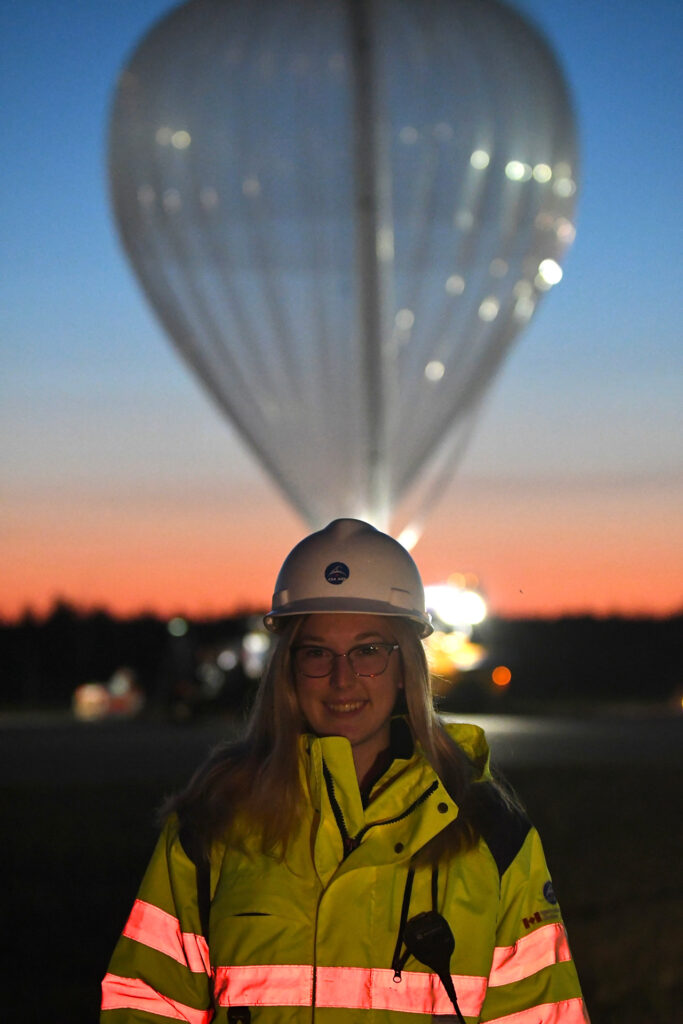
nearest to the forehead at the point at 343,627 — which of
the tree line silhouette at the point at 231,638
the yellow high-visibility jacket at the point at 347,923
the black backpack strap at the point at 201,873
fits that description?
the yellow high-visibility jacket at the point at 347,923

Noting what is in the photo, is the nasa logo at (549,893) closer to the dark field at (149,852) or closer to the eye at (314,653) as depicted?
the eye at (314,653)

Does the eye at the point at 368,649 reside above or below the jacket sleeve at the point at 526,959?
above

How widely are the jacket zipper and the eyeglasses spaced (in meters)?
0.34

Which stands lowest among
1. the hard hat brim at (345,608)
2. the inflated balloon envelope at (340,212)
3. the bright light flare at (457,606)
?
the hard hat brim at (345,608)

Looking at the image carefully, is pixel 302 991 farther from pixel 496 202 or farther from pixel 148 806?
pixel 496 202

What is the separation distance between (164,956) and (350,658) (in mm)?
760

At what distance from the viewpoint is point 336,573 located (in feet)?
12.1

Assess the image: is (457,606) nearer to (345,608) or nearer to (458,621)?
(458,621)

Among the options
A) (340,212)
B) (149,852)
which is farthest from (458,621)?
(149,852)

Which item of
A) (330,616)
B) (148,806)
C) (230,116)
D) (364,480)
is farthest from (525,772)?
(330,616)

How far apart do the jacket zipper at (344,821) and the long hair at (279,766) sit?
7cm

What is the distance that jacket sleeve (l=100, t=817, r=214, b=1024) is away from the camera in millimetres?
3180

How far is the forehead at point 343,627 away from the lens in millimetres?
3609

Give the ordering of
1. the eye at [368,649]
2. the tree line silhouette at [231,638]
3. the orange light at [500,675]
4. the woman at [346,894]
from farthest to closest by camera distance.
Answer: the tree line silhouette at [231,638] → the orange light at [500,675] → the eye at [368,649] → the woman at [346,894]
